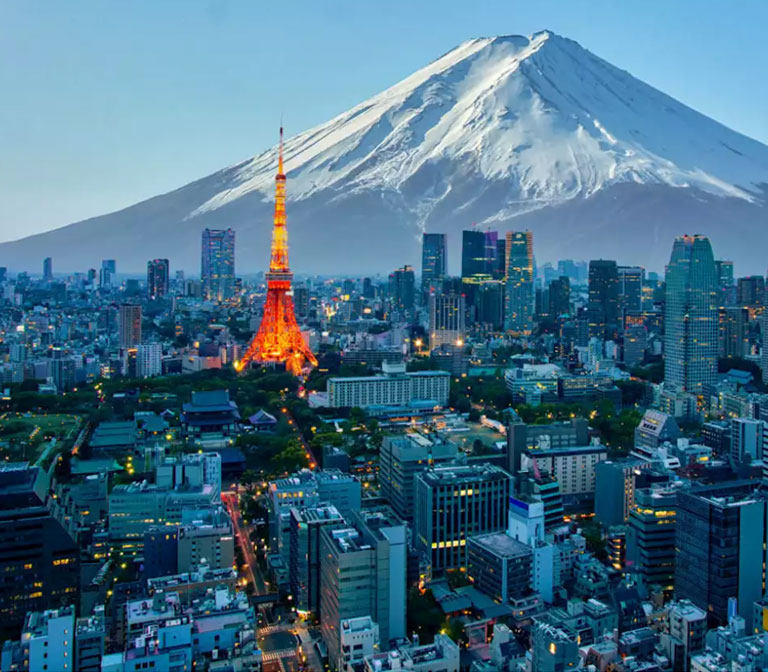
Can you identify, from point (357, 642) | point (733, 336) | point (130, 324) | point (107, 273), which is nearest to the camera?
point (357, 642)

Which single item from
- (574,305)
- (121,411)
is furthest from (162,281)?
(121,411)

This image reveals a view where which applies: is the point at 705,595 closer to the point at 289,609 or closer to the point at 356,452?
the point at 289,609

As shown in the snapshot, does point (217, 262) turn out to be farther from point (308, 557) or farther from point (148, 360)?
point (308, 557)

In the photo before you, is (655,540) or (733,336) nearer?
(655,540)

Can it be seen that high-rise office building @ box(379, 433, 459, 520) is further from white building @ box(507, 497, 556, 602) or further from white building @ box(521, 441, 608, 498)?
white building @ box(507, 497, 556, 602)

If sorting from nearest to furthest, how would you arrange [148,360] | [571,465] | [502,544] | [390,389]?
[502,544], [571,465], [390,389], [148,360]

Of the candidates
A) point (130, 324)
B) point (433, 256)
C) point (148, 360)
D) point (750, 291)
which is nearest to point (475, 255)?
point (433, 256)

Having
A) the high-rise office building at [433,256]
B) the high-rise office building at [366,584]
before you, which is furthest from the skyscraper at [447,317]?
the high-rise office building at [366,584]
